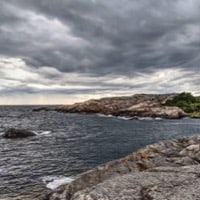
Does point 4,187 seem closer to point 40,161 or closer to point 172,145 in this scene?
point 40,161

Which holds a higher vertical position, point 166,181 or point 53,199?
point 166,181

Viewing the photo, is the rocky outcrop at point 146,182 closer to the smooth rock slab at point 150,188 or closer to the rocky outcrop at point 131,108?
the smooth rock slab at point 150,188

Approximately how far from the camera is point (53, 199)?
20.7 metres

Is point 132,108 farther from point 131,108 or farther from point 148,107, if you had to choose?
point 148,107

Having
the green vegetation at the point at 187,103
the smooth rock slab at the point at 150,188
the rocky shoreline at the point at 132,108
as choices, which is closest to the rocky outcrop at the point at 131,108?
the rocky shoreline at the point at 132,108

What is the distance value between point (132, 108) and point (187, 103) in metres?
32.9

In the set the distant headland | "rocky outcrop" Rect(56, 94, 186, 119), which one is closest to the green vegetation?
the distant headland

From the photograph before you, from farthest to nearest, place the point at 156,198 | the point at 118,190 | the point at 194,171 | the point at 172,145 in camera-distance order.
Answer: the point at 172,145, the point at 194,171, the point at 118,190, the point at 156,198

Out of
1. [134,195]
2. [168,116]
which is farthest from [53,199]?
[168,116]

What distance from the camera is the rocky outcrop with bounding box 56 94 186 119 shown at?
13150 cm

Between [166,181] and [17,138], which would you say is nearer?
[166,181]

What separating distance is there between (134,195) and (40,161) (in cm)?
3192

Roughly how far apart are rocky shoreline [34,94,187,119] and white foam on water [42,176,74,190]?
97.8m

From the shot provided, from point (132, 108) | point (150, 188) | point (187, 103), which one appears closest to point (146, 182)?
point (150, 188)
